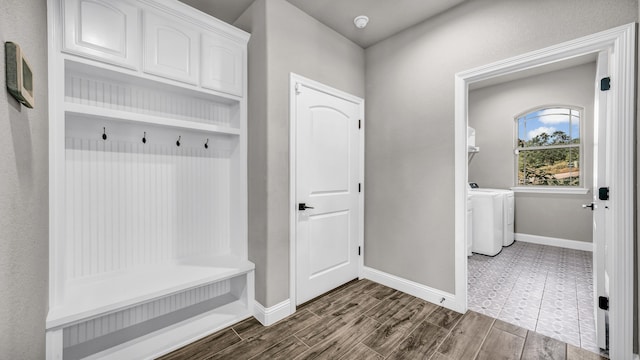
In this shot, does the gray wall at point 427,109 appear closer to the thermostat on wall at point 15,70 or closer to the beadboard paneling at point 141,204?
the beadboard paneling at point 141,204

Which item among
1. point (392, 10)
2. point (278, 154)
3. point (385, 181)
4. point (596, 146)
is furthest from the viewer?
point (385, 181)

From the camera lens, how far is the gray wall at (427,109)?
188 centimetres

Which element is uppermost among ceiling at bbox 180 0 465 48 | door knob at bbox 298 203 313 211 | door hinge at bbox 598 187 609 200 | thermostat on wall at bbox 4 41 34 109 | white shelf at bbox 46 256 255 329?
ceiling at bbox 180 0 465 48

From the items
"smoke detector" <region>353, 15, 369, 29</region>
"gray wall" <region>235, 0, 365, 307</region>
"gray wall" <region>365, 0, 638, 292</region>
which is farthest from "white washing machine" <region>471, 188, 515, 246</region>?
"gray wall" <region>235, 0, 365, 307</region>

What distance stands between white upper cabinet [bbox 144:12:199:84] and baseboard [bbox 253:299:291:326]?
193cm

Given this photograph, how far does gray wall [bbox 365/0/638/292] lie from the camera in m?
1.88

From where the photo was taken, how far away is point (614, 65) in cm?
161

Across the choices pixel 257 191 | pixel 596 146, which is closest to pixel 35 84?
pixel 257 191

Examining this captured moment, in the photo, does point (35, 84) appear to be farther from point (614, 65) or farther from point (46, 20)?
point (614, 65)

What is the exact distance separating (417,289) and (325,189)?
1337 mm

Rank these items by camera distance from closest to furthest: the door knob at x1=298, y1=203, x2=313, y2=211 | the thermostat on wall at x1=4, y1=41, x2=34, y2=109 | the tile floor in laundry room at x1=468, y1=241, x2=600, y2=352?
the thermostat on wall at x1=4, y1=41, x2=34, y2=109 → the tile floor in laundry room at x1=468, y1=241, x2=600, y2=352 → the door knob at x1=298, y1=203, x2=313, y2=211

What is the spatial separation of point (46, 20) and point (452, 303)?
353 cm

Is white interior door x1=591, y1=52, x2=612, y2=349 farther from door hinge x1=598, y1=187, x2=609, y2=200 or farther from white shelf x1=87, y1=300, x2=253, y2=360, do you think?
white shelf x1=87, y1=300, x2=253, y2=360

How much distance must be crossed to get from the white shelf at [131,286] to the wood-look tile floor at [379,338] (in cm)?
46
